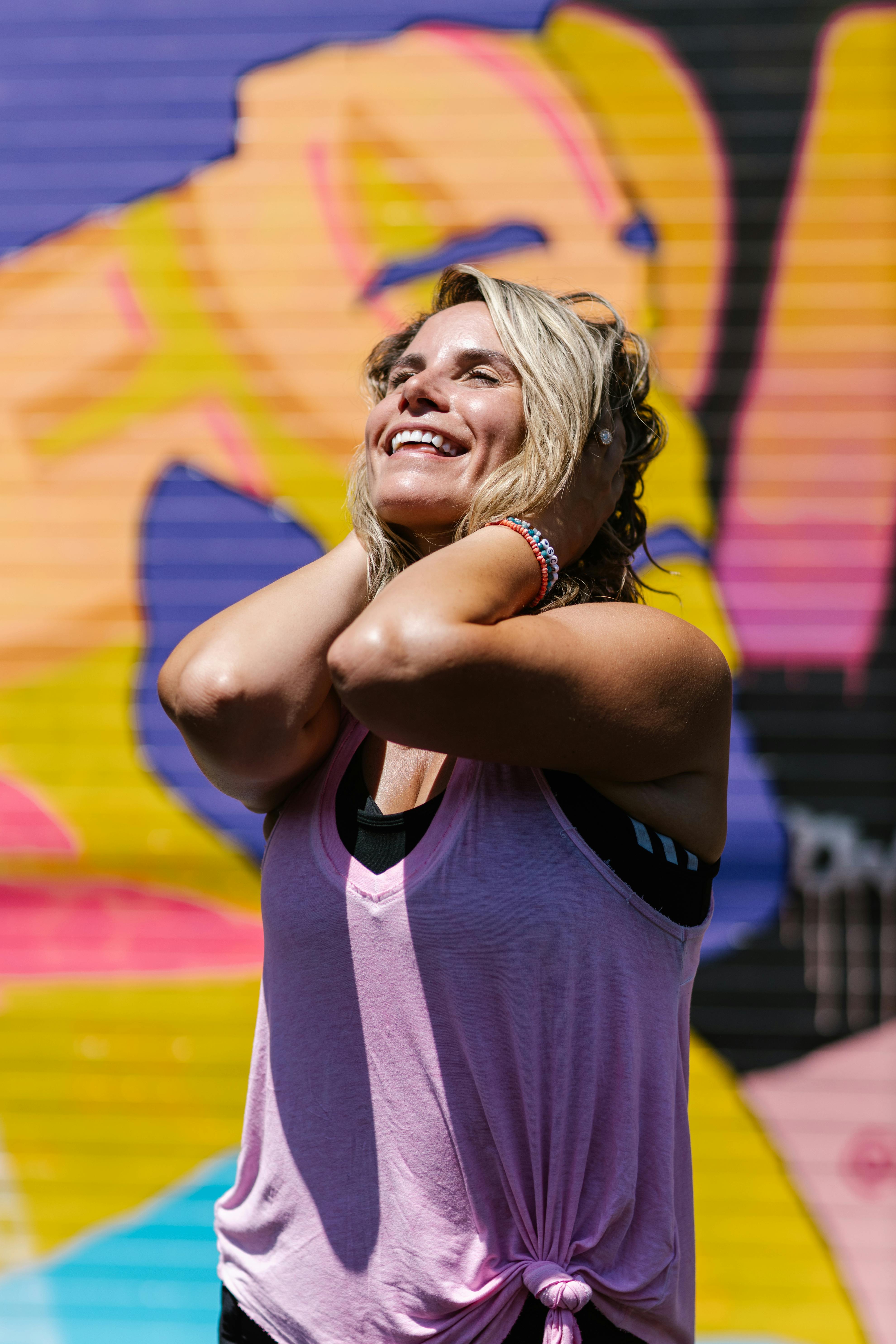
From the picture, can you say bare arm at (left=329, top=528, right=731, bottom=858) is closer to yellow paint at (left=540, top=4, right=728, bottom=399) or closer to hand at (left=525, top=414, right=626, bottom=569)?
hand at (left=525, top=414, right=626, bottom=569)

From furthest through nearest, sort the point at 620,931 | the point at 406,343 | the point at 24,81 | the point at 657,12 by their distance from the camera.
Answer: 1. the point at 24,81
2. the point at 657,12
3. the point at 406,343
4. the point at 620,931

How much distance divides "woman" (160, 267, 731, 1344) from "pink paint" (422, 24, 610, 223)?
2.03 m

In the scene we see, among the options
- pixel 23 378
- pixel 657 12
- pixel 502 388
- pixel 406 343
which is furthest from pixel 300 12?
pixel 502 388

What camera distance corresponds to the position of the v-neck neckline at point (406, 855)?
1.16m

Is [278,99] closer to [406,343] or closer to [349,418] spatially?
[349,418]

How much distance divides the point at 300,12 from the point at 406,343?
221 centimetres

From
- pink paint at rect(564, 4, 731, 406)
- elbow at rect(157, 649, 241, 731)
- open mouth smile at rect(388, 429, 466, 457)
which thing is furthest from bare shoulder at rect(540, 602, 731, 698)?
pink paint at rect(564, 4, 731, 406)

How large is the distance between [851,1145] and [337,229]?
9.80ft

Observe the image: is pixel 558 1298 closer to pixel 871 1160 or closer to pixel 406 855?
pixel 406 855

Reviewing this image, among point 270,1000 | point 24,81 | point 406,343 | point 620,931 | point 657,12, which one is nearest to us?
point 620,931

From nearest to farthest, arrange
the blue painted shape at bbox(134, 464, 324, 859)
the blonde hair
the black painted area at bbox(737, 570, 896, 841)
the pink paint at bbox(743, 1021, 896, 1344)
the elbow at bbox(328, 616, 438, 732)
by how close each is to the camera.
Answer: the elbow at bbox(328, 616, 438, 732), the blonde hair, the pink paint at bbox(743, 1021, 896, 1344), the black painted area at bbox(737, 570, 896, 841), the blue painted shape at bbox(134, 464, 324, 859)

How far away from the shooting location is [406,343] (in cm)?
159

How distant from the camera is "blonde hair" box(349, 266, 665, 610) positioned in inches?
49.4

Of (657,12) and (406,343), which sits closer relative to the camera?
(406,343)
